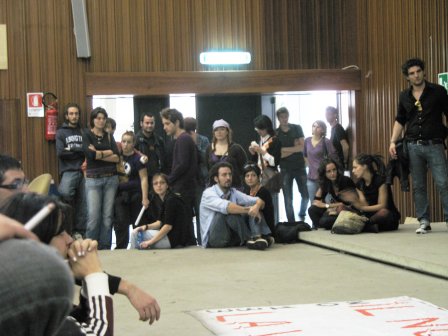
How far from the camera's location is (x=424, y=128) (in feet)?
→ 21.2

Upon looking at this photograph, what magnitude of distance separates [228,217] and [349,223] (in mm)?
1135

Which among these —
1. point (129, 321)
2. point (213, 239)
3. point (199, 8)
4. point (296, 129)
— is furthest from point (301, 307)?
point (199, 8)

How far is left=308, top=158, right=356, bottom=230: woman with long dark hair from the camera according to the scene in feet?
24.8

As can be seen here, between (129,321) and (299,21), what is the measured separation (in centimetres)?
686

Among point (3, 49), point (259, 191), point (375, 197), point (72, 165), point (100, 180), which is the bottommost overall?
point (375, 197)

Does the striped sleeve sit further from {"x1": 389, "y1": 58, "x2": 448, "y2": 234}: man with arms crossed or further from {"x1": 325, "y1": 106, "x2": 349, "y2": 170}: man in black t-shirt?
{"x1": 325, "y1": 106, "x2": 349, "y2": 170}: man in black t-shirt

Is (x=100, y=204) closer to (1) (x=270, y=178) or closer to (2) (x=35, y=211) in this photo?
(1) (x=270, y=178)

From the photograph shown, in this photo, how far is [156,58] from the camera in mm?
9719

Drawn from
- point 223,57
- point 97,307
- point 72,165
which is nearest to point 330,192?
point 72,165

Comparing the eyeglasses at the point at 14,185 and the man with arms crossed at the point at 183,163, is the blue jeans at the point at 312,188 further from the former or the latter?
the eyeglasses at the point at 14,185

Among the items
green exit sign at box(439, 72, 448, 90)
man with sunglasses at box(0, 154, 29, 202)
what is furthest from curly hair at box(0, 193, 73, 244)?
green exit sign at box(439, 72, 448, 90)

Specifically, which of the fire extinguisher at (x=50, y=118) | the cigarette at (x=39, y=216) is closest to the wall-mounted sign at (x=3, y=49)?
the fire extinguisher at (x=50, y=118)

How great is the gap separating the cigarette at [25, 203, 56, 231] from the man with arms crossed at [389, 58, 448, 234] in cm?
545

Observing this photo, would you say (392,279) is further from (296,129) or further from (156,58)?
(156,58)
